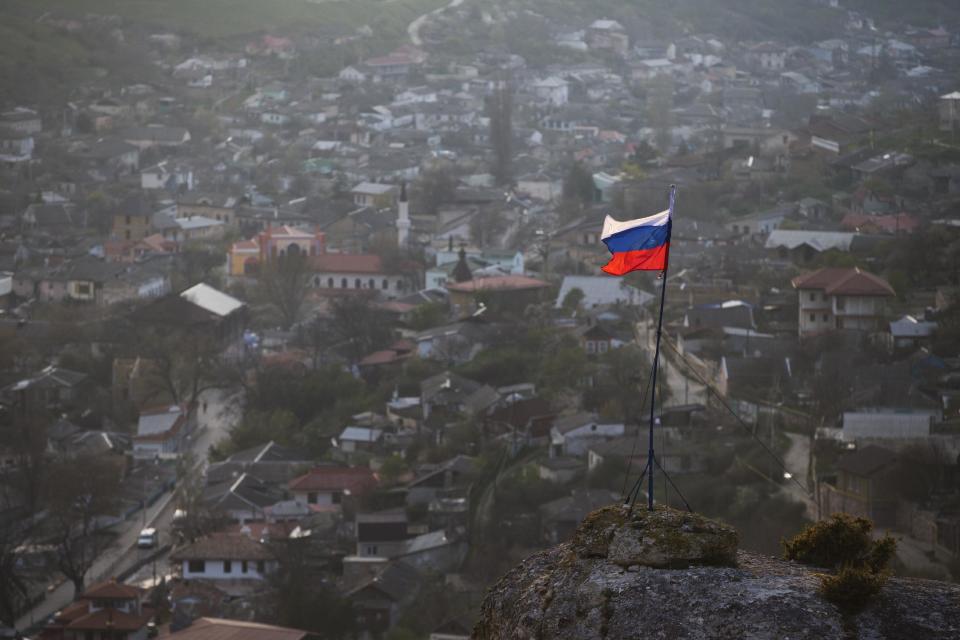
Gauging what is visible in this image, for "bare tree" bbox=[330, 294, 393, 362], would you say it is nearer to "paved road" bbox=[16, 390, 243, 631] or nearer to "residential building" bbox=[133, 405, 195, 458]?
"paved road" bbox=[16, 390, 243, 631]

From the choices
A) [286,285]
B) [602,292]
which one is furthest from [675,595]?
[286,285]

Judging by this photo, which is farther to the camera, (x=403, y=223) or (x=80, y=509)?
Result: (x=403, y=223)

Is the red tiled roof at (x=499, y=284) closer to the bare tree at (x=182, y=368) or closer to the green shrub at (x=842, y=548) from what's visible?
the bare tree at (x=182, y=368)

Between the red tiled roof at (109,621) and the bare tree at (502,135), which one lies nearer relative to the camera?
the red tiled roof at (109,621)

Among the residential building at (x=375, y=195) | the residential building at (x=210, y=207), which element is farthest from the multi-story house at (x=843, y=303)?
the residential building at (x=210, y=207)

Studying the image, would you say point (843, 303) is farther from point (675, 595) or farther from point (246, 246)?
point (675, 595)
